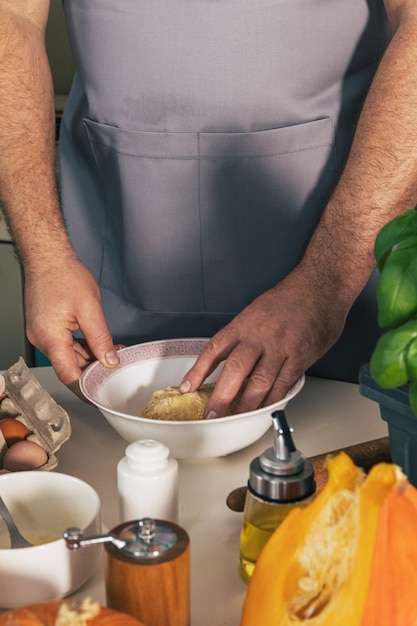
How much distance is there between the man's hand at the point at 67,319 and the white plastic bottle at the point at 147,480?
0.40 m

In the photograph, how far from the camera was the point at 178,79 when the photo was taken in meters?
Result: 1.43

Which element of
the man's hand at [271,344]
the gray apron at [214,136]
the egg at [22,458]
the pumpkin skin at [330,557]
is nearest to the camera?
the pumpkin skin at [330,557]

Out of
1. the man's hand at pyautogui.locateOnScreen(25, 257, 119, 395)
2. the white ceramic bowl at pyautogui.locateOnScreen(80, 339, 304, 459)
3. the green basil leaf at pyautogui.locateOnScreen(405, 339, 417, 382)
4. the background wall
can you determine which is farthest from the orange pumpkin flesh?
the background wall

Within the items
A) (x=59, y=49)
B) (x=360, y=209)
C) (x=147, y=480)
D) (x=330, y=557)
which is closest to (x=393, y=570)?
(x=330, y=557)

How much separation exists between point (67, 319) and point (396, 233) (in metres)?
0.61

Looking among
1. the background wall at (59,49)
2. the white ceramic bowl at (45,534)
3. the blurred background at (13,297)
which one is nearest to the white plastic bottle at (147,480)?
the white ceramic bowl at (45,534)

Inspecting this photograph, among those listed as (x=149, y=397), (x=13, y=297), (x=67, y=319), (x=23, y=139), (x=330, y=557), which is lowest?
(x=13, y=297)

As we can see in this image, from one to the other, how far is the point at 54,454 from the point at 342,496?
1.90ft

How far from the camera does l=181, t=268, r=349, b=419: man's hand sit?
1152 millimetres

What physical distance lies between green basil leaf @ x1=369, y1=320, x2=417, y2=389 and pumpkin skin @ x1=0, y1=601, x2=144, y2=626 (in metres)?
0.30

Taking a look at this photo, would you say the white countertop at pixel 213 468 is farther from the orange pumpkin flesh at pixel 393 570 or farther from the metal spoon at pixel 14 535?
the orange pumpkin flesh at pixel 393 570

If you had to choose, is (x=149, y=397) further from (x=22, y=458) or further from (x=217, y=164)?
(x=217, y=164)

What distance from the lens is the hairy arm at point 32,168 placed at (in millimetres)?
1358

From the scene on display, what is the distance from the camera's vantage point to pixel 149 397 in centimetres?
128
